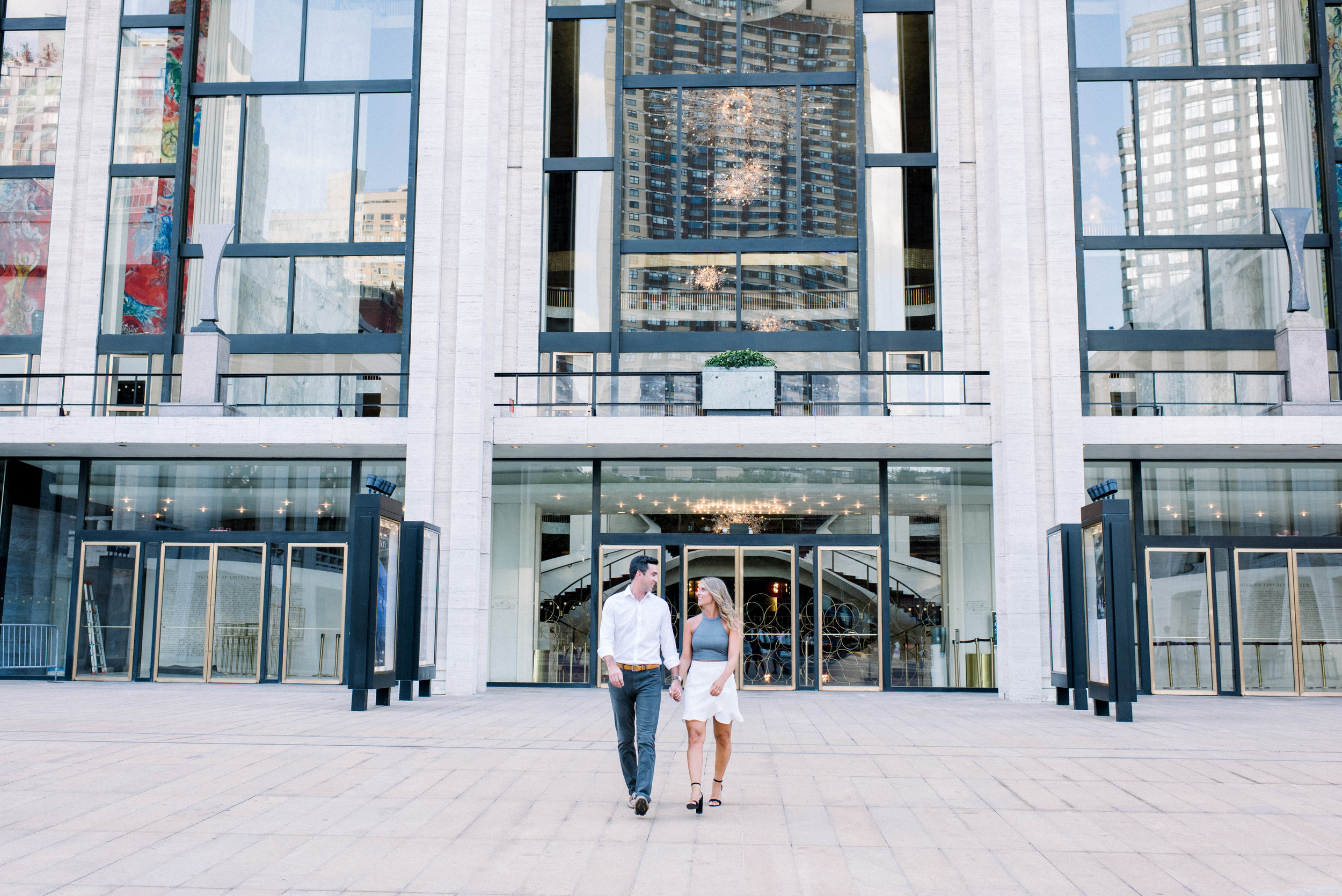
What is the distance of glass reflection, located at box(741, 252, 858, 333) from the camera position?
20125 millimetres

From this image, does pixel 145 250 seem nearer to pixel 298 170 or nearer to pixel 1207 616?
pixel 298 170

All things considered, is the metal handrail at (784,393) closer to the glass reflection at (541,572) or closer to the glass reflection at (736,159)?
the glass reflection at (541,572)


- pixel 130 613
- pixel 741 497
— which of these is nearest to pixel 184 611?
pixel 130 613

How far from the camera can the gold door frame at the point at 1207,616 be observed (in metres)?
18.2

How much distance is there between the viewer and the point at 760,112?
20.7 m

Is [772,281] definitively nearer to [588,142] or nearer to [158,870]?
[588,142]

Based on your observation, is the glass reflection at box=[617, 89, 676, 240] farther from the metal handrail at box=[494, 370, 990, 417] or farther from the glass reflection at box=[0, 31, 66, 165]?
the glass reflection at box=[0, 31, 66, 165]

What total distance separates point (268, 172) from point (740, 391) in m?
9.87

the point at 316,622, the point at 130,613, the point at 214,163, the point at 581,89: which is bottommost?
the point at 316,622

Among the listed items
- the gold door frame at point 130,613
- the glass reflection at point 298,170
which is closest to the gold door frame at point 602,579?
the gold door frame at point 130,613

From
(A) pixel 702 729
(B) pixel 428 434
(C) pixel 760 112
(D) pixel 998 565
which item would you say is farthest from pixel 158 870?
(C) pixel 760 112

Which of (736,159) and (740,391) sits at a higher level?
(736,159)

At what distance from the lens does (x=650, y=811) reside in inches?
300

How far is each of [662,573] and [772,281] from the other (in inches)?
222
